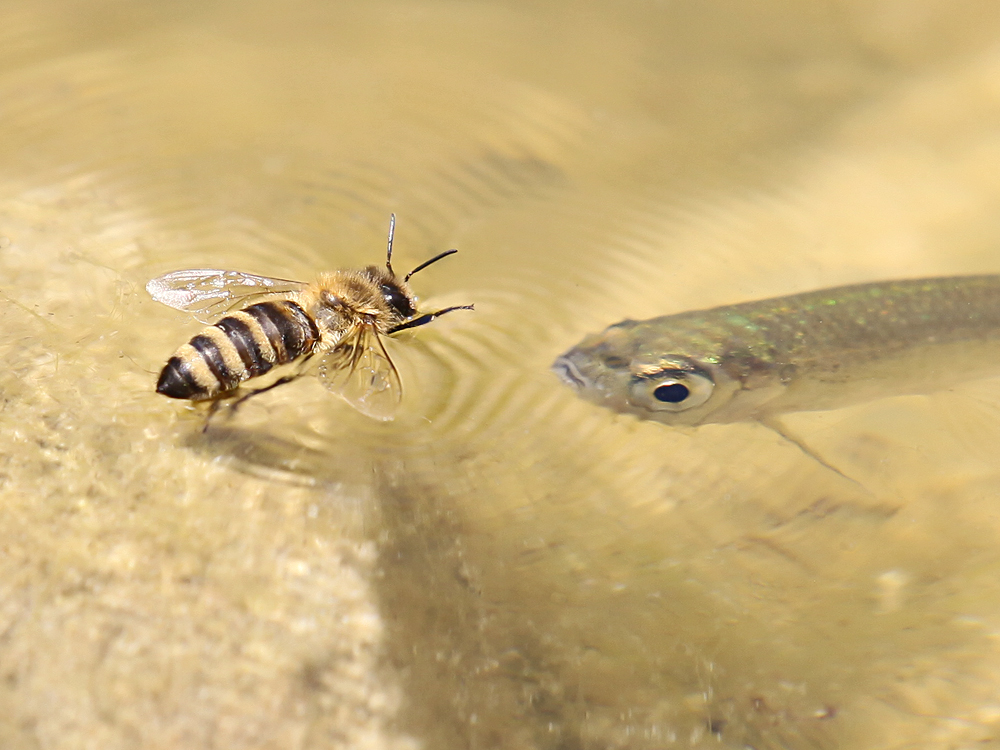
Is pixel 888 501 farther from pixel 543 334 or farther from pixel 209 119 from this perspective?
pixel 209 119

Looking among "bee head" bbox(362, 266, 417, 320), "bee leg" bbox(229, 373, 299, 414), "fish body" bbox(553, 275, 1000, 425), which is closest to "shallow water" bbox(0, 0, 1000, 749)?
"bee leg" bbox(229, 373, 299, 414)

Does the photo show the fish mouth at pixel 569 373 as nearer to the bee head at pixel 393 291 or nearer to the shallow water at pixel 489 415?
the shallow water at pixel 489 415

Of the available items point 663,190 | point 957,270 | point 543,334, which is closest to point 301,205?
point 543,334

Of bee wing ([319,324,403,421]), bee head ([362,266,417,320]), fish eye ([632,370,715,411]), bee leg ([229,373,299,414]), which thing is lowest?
fish eye ([632,370,715,411])

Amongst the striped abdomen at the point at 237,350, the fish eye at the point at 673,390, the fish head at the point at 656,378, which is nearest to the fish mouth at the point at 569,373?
the fish head at the point at 656,378

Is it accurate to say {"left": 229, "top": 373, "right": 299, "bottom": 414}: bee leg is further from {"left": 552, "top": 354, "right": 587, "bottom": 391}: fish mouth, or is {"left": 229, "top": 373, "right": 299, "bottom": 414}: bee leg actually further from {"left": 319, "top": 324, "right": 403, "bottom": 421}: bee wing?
{"left": 552, "top": 354, "right": 587, "bottom": 391}: fish mouth

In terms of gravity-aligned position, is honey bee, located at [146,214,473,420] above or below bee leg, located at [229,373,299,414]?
above

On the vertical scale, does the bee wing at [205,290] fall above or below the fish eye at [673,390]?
above
